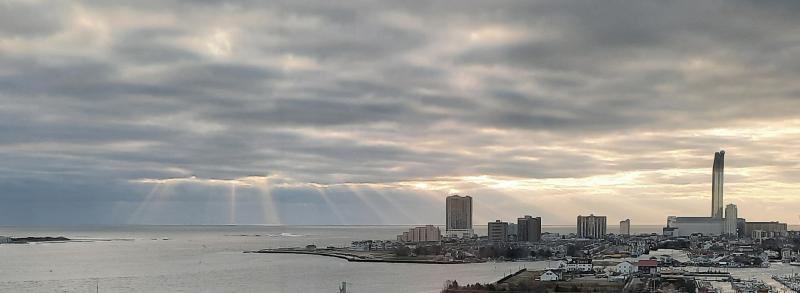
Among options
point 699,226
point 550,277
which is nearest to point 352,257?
point 550,277

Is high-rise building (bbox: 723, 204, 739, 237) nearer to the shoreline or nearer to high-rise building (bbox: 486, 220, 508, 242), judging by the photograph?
high-rise building (bbox: 486, 220, 508, 242)

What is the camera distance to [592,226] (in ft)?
217

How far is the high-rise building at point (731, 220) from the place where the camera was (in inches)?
2654

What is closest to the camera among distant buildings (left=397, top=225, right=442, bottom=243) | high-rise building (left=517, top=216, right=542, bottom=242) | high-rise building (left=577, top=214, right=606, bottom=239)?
distant buildings (left=397, top=225, right=442, bottom=243)

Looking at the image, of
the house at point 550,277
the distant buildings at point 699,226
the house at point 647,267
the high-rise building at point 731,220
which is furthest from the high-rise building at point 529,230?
the house at point 550,277

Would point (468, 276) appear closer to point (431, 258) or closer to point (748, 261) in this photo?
point (431, 258)

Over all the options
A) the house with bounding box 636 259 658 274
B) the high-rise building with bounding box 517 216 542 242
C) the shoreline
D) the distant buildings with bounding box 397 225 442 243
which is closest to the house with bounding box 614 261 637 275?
the house with bounding box 636 259 658 274

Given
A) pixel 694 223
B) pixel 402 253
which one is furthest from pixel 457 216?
pixel 402 253

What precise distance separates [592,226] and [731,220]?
13028mm

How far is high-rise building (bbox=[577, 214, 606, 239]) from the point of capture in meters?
65.9

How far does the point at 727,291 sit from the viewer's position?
56.4 feet

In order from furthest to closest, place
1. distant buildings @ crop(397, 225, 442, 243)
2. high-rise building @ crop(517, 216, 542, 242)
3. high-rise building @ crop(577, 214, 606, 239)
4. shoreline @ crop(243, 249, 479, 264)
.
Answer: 1. high-rise building @ crop(577, 214, 606, 239)
2. high-rise building @ crop(517, 216, 542, 242)
3. distant buildings @ crop(397, 225, 442, 243)
4. shoreline @ crop(243, 249, 479, 264)

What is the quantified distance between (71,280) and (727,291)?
15699mm

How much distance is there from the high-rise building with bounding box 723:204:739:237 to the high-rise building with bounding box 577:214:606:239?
394 inches
